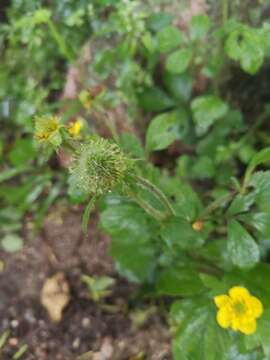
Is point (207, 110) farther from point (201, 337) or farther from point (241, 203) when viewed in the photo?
point (201, 337)

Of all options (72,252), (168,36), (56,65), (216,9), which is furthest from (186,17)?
(72,252)

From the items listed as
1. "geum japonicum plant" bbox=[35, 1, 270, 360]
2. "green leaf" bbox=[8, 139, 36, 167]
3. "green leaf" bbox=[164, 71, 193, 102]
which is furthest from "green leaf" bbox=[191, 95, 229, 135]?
"green leaf" bbox=[8, 139, 36, 167]

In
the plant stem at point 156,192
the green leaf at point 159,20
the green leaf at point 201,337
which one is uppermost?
the green leaf at point 159,20

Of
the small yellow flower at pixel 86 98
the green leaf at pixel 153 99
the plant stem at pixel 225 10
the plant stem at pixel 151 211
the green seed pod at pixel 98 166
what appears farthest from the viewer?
the green leaf at pixel 153 99

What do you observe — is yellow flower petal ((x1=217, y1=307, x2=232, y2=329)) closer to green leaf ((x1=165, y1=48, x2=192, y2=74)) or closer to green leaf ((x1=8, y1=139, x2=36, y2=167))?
green leaf ((x1=165, y1=48, x2=192, y2=74))

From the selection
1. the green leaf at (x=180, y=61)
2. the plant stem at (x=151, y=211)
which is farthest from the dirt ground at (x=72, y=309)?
the green leaf at (x=180, y=61)

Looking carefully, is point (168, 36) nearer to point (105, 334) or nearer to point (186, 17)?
point (186, 17)

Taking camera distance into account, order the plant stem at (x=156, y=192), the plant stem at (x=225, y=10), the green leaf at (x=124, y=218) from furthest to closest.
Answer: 1. the plant stem at (x=225, y=10)
2. the green leaf at (x=124, y=218)
3. the plant stem at (x=156, y=192)

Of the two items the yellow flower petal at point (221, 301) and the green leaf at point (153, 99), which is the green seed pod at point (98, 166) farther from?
the green leaf at point (153, 99)
